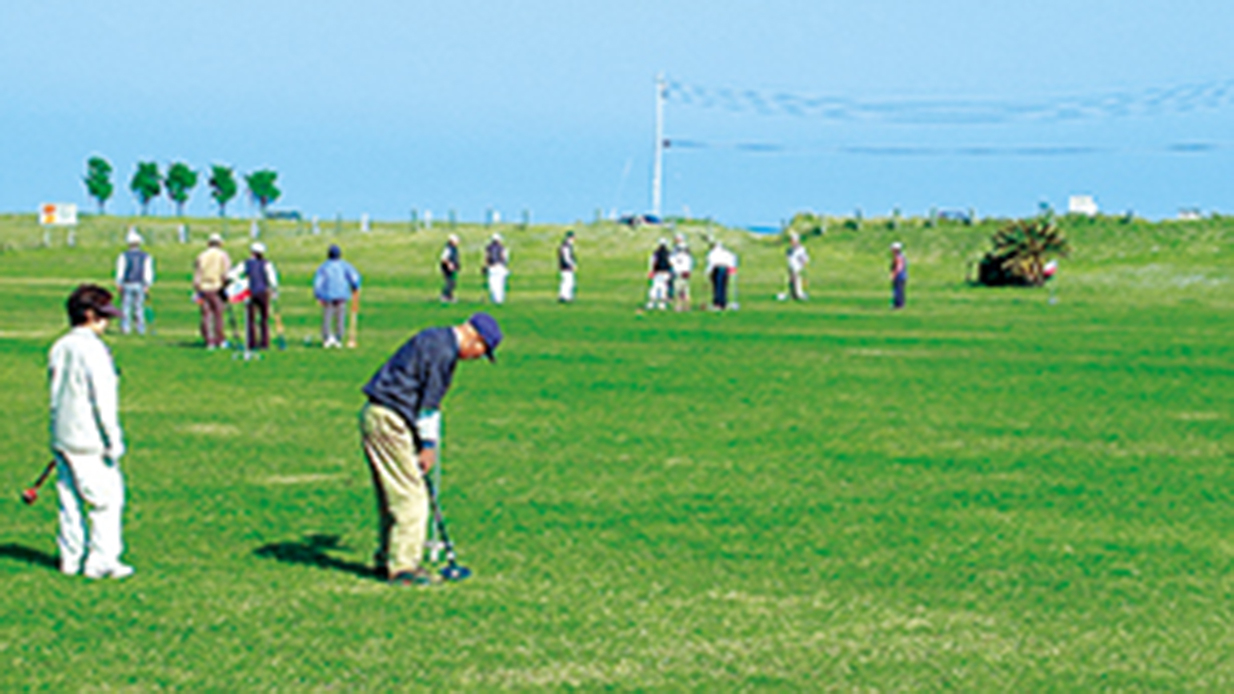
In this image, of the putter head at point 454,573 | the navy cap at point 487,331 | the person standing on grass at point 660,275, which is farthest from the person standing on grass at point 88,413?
the person standing on grass at point 660,275

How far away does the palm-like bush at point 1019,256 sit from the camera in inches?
2410

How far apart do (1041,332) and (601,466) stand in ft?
72.7

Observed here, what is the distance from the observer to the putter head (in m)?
9.81

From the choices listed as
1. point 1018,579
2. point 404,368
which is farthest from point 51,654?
point 1018,579

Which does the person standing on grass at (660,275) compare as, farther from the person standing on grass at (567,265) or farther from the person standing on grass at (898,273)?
the person standing on grass at (898,273)

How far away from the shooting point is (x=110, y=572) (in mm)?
9680

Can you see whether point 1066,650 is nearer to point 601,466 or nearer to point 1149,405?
point 601,466

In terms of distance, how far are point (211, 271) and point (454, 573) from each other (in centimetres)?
1788

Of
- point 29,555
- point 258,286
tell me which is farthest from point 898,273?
point 29,555

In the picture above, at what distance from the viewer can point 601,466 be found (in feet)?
47.5

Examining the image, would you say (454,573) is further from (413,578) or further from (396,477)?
(396,477)

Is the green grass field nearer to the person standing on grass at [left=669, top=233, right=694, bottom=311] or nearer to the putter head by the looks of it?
the putter head

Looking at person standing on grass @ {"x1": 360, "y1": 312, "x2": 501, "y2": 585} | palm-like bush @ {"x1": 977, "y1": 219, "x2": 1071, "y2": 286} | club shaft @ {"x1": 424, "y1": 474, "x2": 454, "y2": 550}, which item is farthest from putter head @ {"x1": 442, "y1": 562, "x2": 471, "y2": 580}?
palm-like bush @ {"x1": 977, "y1": 219, "x2": 1071, "y2": 286}

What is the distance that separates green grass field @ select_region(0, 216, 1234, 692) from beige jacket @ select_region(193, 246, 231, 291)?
1.26 metres
